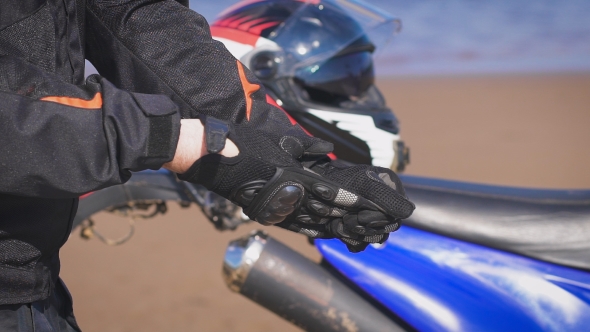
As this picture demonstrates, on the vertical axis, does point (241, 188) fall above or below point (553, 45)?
above

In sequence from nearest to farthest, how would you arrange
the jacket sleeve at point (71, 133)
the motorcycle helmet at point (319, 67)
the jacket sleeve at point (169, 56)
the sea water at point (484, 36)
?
the jacket sleeve at point (71, 133) < the jacket sleeve at point (169, 56) < the motorcycle helmet at point (319, 67) < the sea water at point (484, 36)

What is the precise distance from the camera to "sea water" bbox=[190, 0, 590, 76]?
7055mm

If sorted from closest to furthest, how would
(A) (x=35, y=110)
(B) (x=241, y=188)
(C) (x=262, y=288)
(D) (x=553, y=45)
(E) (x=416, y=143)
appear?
(A) (x=35, y=110) < (B) (x=241, y=188) < (C) (x=262, y=288) < (E) (x=416, y=143) < (D) (x=553, y=45)

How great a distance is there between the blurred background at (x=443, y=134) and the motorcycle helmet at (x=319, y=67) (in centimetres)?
109

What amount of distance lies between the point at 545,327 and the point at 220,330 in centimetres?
153

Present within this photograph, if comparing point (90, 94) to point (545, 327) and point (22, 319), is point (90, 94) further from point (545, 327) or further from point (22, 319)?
point (545, 327)

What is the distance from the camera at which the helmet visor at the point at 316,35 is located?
1807 millimetres

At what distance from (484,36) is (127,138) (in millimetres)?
7875

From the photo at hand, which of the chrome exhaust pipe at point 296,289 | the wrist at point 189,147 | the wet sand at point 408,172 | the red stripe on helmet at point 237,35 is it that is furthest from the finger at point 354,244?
the wet sand at point 408,172

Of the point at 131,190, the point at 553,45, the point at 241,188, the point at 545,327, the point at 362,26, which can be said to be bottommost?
the point at 553,45

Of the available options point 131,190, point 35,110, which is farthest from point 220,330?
point 35,110

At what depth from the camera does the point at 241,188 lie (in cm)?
93

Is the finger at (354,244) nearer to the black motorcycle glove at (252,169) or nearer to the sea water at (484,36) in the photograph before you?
the black motorcycle glove at (252,169)

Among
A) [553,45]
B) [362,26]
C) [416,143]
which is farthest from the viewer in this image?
[553,45]
